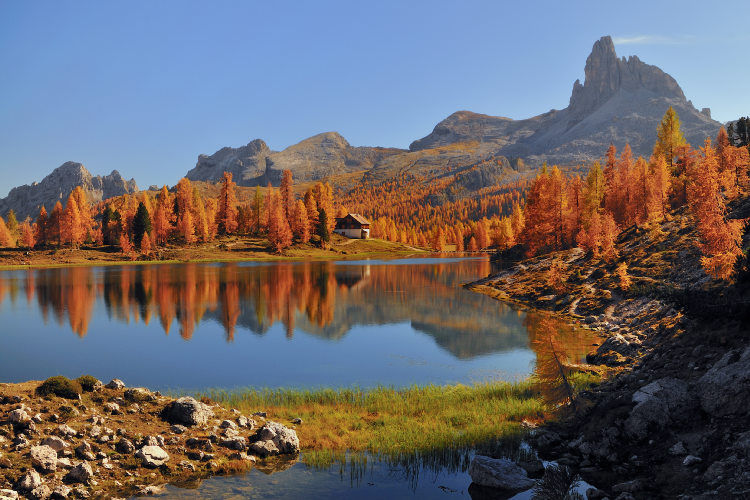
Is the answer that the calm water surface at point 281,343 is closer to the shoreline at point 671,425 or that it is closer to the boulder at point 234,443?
the boulder at point 234,443

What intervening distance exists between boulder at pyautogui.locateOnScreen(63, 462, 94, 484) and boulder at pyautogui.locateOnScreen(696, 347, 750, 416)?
1890 centimetres

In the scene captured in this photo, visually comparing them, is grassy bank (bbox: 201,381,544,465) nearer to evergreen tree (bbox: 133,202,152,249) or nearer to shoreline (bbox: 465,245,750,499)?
shoreline (bbox: 465,245,750,499)

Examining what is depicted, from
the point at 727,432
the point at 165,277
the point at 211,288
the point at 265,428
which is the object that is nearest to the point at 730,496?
the point at 727,432

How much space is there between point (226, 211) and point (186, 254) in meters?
29.7

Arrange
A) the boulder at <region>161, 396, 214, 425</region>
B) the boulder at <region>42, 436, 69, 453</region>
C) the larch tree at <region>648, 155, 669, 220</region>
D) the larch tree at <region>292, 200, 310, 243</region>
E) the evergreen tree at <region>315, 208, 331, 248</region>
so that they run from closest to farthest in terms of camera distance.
A: the boulder at <region>42, 436, 69, 453</region> → the boulder at <region>161, 396, 214, 425</region> → the larch tree at <region>648, 155, 669, 220</region> → the larch tree at <region>292, 200, 310, 243</region> → the evergreen tree at <region>315, 208, 331, 248</region>

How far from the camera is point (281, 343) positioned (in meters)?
38.6

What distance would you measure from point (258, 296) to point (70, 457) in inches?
1959

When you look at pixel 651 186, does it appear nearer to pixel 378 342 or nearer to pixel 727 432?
pixel 378 342

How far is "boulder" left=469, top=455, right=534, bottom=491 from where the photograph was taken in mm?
13993

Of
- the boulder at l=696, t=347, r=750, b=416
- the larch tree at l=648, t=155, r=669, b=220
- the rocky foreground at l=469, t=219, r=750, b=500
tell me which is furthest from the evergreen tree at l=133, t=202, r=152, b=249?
the boulder at l=696, t=347, r=750, b=416

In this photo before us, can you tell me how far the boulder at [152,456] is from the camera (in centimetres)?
1461

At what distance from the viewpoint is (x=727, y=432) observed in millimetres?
12586

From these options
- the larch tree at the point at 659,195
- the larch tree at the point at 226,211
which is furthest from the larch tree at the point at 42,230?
the larch tree at the point at 659,195

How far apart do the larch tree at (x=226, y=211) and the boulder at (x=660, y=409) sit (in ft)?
511
